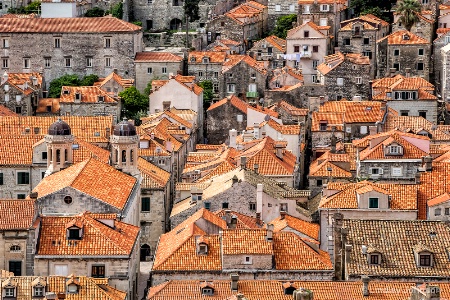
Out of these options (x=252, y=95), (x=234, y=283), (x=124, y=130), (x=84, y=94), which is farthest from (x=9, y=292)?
(x=252, y=95)

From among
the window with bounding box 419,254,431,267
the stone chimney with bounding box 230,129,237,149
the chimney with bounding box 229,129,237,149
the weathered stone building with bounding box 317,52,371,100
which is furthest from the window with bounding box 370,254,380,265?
the weathered stone building with bounding box 317,52,371,100

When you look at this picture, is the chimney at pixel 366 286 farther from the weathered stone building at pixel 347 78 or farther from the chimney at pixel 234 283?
the weathered stone building at pixel 347 78

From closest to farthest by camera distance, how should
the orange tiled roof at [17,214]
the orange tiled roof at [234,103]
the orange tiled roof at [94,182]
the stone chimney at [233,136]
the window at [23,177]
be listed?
the orange tiled roof at [17,214], the orange tiled roof at [94,182], the window at [23,177], the stone chimney at [233,136], the orange tiled roof at [234,103]

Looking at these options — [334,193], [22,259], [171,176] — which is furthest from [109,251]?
[171,176]

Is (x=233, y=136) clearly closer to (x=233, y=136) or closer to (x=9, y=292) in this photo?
(x=233, y=136)

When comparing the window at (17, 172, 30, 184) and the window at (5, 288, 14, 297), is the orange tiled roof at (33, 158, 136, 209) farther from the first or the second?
the window at (5, 288, 14, 297)

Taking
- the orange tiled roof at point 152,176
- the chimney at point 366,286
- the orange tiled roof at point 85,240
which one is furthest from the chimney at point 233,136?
the chimney at point 366,286
